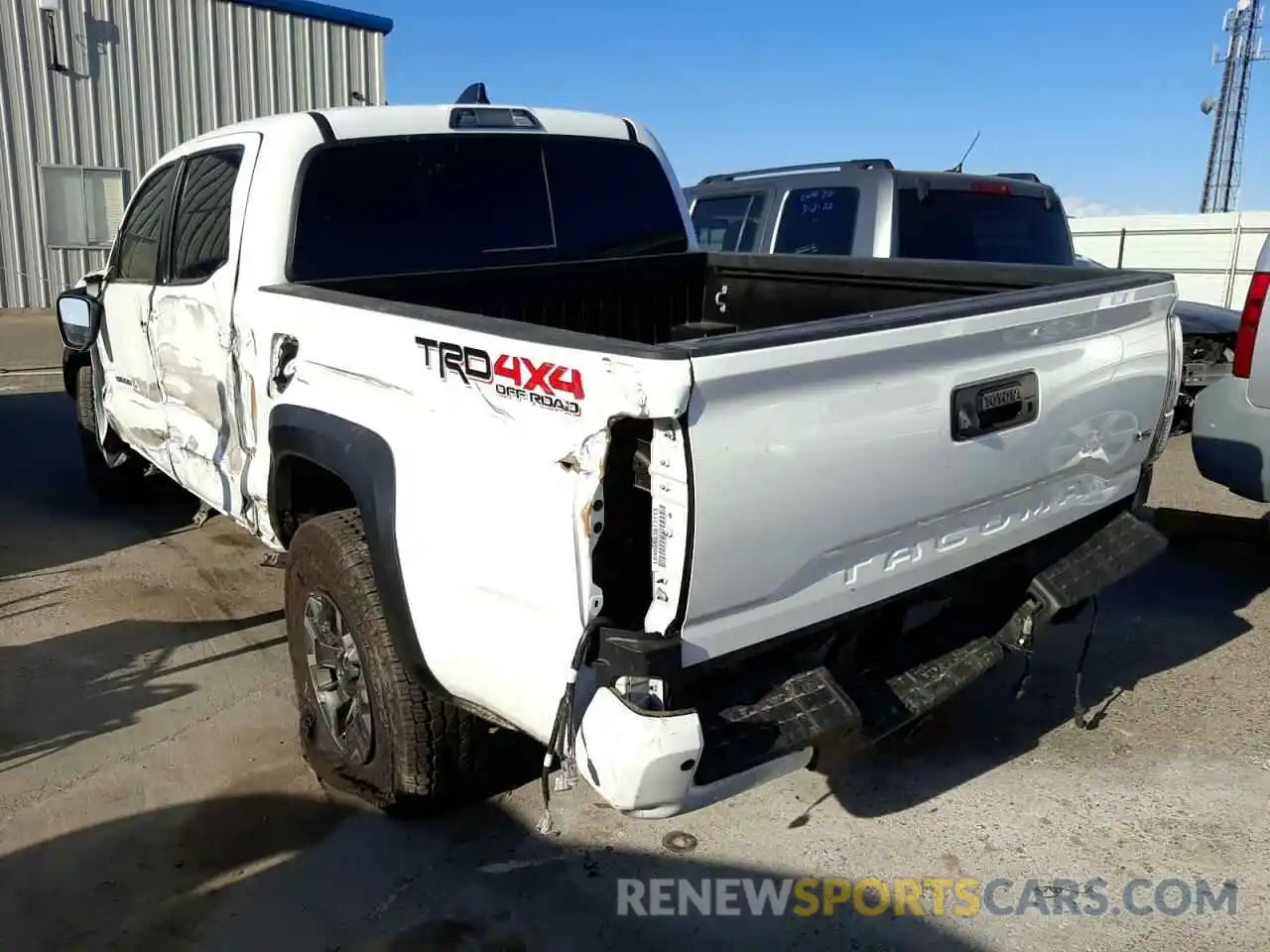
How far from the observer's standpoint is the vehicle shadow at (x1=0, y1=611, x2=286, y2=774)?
369 cm

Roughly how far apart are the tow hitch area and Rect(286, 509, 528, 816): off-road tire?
87 cm

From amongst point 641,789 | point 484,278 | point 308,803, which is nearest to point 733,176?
point 484,278

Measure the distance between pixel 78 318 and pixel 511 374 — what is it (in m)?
3.87

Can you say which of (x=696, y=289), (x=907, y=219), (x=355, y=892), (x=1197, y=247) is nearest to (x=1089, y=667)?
(x=696, y=289)

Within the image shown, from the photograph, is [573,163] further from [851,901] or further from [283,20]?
[283,20]

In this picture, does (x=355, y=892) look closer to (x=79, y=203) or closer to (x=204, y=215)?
(x=204, y=215)

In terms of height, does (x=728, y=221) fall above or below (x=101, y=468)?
above

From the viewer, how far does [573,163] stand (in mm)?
4438

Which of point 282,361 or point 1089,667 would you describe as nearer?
point 282,361

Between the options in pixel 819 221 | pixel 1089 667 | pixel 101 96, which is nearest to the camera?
pixel 1089 667

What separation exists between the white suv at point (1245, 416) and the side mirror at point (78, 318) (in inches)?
200

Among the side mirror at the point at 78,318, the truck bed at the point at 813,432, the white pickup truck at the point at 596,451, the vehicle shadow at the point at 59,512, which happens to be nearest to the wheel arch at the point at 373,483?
the white pickup truck at the point at 596,451

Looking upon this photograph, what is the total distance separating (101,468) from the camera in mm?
6344

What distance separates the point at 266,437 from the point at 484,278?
1.05m
